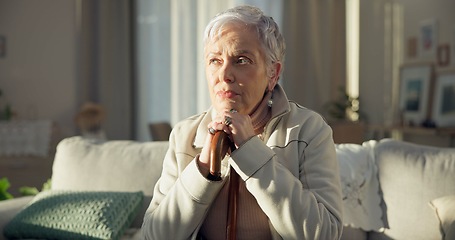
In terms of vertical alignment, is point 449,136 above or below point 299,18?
below

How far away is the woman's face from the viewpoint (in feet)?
5.07

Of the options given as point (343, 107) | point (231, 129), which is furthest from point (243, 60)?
point (343, 107)

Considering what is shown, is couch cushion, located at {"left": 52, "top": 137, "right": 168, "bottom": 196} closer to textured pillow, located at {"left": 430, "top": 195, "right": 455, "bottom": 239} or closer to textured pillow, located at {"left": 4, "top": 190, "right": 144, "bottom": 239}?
textured pillow, located at {"left": 4, "top": 190, "right": 144, "bottom": 239}

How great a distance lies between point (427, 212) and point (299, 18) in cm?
540

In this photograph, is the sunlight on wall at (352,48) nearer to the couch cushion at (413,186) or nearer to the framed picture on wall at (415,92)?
the framed picture on wall at (415,92)

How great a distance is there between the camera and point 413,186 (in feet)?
7.79

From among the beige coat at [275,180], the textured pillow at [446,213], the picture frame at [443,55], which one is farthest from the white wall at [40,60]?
the beige coat at [275,180]

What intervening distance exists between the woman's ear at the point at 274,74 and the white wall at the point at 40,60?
5386 mm

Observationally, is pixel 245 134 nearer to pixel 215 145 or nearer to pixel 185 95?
pixel 215 145

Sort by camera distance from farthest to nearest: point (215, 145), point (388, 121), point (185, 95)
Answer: point (185, 95) → point (388, 121) → point (215, 145)

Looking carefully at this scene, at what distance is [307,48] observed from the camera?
7582 mm

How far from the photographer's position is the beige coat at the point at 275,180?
4.83 ft

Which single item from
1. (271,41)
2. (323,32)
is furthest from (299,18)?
(271,41)

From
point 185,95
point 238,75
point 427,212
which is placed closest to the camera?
point 238,75
